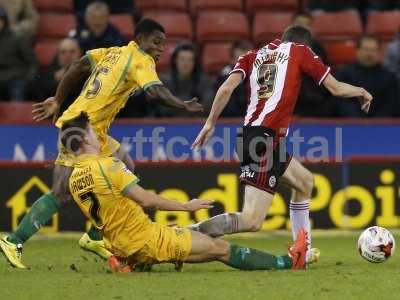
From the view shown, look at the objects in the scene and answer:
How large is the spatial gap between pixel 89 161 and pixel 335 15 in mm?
8273

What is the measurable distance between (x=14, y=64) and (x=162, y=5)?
2603 mm

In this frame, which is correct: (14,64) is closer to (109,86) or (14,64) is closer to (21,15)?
(21,15)

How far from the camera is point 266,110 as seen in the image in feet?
31.8

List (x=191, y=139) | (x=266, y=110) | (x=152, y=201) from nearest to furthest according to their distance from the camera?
(x=152, y=201) < (x=266, y=110) < (x=191, y=139)

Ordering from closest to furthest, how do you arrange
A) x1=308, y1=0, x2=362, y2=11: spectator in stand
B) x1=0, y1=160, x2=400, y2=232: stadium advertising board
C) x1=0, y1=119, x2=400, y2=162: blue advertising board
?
x1=0, y1=160, x2=400, y2=232: stadium advertising board < x1=0, y1=119, x2=400, y2=162: blue advertising board < x1=308, y1=0, x2=362, y2=11: spectator in stand

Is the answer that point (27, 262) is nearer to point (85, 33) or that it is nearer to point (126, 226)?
point (126, 226)

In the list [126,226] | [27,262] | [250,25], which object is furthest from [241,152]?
[250,25]

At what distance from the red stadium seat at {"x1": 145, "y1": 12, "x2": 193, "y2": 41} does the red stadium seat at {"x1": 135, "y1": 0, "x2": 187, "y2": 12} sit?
325 mm

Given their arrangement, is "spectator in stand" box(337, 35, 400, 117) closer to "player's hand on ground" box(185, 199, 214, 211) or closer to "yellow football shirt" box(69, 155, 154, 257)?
"yellow football shirt" box(69, 155, 154, 257)

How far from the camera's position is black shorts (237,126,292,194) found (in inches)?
376

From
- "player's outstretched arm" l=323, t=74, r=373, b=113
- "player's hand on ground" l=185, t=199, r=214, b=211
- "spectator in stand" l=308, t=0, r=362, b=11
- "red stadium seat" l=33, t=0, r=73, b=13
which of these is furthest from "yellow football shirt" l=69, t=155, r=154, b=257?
"spectator in stand" l=308, t=0, r=362, b=11

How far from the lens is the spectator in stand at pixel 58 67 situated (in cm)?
1421

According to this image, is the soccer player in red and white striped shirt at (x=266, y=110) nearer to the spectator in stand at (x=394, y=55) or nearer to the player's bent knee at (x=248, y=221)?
the player's bent knee at (x=248, y=221)

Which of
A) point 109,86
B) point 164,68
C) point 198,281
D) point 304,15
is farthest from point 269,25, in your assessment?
point 198,281
